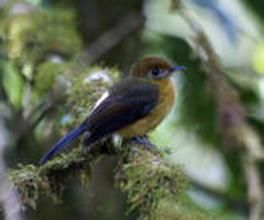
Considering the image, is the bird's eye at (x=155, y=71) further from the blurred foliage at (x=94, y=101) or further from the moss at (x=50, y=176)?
the moss at (x=50, y=176)

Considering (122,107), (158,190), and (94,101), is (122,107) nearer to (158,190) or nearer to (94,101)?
(94,101)

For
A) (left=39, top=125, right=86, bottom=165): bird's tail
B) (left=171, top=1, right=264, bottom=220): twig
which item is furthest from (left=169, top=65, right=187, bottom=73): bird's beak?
(left=39, top=125, right=86, bottom=165): bird's tail

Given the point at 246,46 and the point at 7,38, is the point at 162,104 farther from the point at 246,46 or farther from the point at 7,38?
the point at 246,46

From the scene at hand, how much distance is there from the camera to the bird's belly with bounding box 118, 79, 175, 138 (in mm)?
3674

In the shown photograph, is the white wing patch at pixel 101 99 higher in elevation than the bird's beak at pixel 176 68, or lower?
lower

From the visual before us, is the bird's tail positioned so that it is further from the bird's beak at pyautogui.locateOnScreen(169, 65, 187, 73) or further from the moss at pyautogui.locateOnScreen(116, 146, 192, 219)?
the bird's beak at pyautogui.locateOnScreen(169, 65, 187, 73)

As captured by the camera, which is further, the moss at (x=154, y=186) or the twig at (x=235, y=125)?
the twig at (x=235, y=125)

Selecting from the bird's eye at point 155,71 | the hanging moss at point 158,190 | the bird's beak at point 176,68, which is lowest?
the hanging moss at point 158,190

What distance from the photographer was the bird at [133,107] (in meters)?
3.48

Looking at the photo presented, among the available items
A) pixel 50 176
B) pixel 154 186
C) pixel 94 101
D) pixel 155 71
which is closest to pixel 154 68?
pixel 155 71

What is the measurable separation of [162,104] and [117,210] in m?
0.90

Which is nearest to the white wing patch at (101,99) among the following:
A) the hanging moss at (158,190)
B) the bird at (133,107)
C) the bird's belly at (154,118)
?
the bird at (133,107)

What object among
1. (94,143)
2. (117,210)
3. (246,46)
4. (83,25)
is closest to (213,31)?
(246,46)

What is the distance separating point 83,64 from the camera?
4156mm
